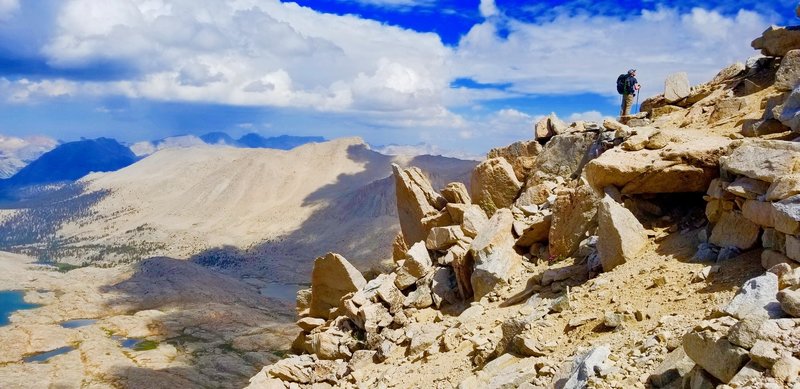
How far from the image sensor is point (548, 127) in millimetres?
30219

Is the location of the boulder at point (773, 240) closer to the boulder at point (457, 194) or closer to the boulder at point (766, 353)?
the boulder at point (766, 353)

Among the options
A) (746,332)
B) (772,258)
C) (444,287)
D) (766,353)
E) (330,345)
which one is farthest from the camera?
(330,345)

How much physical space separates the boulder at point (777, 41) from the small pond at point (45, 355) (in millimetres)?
102725

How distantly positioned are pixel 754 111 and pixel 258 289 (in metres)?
151

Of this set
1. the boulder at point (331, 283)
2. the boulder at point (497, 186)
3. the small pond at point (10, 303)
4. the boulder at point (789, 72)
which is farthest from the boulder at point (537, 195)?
the small pond at point (10, 303)

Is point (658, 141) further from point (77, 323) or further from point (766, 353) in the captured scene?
point (77, 323)

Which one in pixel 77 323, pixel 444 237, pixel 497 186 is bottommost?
pixel 77 323

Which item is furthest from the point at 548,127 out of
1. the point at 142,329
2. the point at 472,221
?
the point at 142,329

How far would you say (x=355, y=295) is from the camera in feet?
87.9

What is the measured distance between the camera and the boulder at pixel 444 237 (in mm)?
25484

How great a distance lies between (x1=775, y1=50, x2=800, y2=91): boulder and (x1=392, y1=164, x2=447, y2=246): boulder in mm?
16798

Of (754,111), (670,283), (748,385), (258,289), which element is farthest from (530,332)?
(258,289)

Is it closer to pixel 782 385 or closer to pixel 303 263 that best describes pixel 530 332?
pixel 782 385

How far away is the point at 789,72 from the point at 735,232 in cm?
1188
